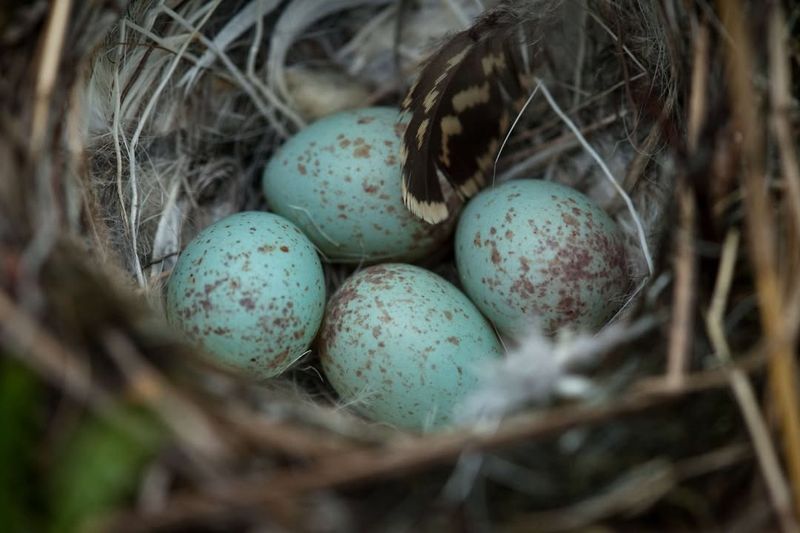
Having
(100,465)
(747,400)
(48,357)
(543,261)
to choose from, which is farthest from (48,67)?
(747,400)

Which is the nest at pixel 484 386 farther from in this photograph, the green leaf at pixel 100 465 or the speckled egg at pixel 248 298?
the speckled egg at pixel 248 298

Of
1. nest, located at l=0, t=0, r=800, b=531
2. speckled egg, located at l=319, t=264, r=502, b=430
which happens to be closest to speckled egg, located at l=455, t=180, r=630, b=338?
speckled egg, located at l=319, t=264, r=502, b=430

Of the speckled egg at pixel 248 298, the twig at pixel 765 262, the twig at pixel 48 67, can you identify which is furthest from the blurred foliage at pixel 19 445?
the twig at pixel 765 262

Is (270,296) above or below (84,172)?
below

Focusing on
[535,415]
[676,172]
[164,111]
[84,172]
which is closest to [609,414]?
[535,415]

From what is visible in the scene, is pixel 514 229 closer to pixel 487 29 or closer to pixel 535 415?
pixel 487 29

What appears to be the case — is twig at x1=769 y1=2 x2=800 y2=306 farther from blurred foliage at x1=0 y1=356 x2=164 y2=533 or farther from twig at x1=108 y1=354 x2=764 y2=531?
blurred foliage at x1=0 y1=356 x2=164 y2=533

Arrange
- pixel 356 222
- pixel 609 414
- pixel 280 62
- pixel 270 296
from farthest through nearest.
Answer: pixel 280 62, pixel 356 222, pixel 270 296, pixel 609 414
